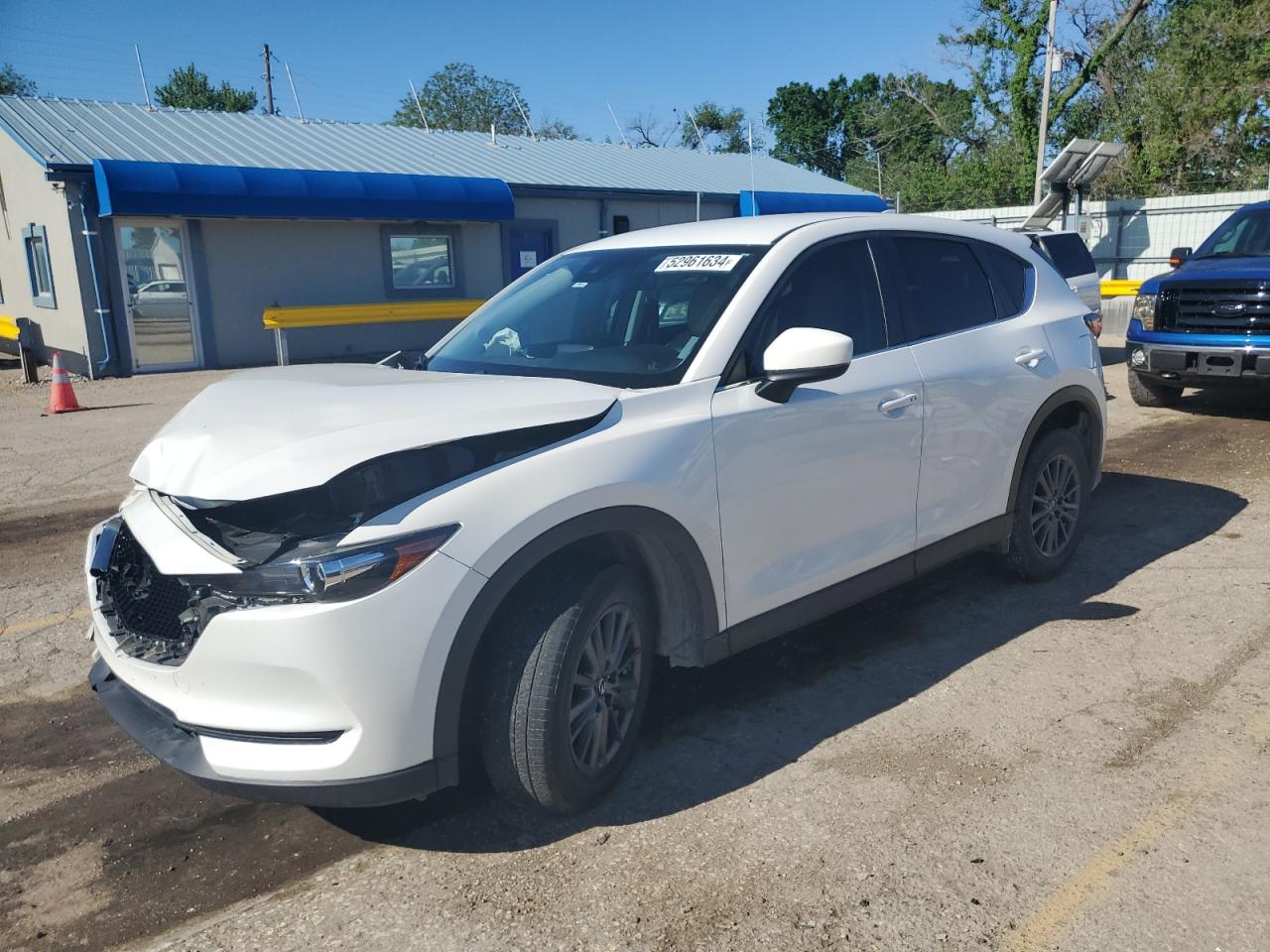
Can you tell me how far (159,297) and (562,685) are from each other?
15961 millimetres

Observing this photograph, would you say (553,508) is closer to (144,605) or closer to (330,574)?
(330,574)

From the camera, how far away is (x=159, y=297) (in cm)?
1666

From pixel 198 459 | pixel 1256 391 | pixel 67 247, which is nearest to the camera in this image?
pixel 198 459

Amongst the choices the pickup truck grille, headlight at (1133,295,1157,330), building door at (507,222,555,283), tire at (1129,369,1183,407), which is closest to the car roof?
the pickup truck grille

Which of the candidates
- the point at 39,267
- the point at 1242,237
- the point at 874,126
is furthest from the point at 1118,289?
the point at 874,126

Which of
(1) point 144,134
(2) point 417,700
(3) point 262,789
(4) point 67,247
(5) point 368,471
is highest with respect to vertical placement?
(1) point 144,134

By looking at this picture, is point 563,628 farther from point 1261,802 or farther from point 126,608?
point 1261,802

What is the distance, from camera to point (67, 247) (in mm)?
15867

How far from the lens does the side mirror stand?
134 inches

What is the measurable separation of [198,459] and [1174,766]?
330 centimetres

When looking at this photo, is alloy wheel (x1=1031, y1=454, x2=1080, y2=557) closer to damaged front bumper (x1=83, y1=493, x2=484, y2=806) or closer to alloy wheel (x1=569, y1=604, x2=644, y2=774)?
alloy wheel (x1=569, y1=604, x2=644, y2=774)

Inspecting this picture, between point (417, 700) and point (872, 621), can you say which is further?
point (872, 621)

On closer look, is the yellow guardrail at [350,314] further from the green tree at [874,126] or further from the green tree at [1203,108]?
the green tree at [874,126]

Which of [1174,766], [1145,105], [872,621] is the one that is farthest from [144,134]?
[1145,105]
